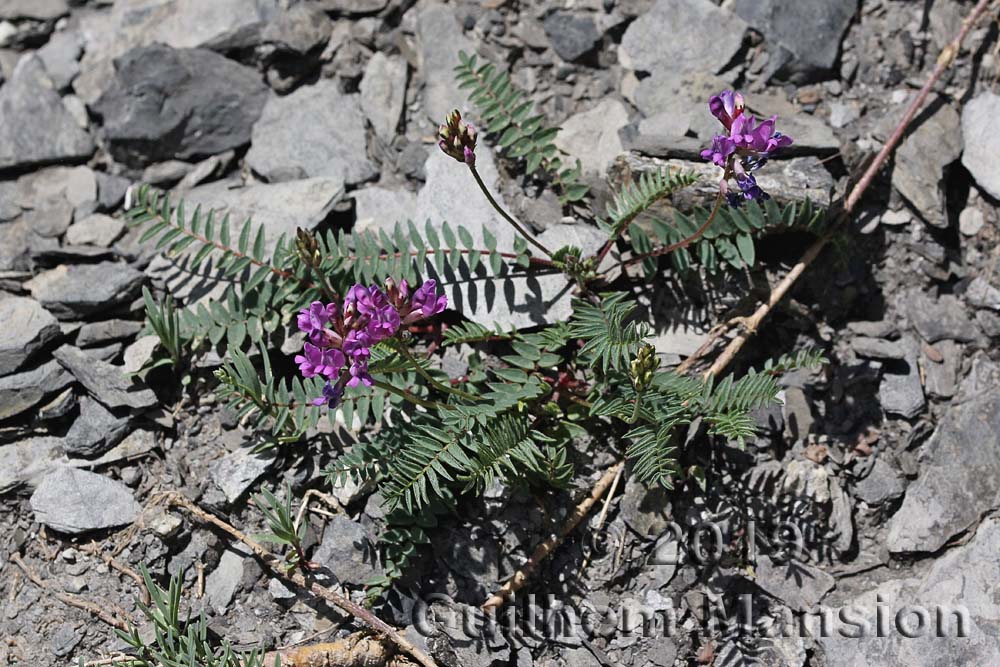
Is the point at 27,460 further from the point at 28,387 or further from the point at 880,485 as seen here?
the point at 880,485

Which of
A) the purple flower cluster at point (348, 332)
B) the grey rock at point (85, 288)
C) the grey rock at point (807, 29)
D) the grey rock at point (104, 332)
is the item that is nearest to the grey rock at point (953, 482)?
the grey rock at point (807, 29)

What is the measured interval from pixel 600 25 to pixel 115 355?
3230 mm

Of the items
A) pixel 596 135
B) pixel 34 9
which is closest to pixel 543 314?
pixel 596 135

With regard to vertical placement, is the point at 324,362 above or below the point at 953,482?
above

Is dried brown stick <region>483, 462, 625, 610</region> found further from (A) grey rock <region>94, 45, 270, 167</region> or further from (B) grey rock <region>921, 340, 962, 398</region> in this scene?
(A) grey rock <region>94, 45, 270, 167</region>

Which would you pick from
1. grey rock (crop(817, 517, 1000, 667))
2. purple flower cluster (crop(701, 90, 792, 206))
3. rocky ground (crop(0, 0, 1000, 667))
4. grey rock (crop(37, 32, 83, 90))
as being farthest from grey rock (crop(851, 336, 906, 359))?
grey rock (crop(37, 32, 83, 90))

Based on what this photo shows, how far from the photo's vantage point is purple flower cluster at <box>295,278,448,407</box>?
11.6ft

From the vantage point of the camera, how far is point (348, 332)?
11.7 feet

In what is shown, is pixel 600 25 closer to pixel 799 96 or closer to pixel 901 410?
pixel 799 96

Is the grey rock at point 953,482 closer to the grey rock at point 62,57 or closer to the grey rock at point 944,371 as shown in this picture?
the grey rock at point 944,371

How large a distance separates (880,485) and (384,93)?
343 centimetres

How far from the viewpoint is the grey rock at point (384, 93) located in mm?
5489

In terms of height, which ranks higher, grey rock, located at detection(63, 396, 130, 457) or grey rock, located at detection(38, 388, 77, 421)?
grey rock, located at detection(38, 388, 77, 421)

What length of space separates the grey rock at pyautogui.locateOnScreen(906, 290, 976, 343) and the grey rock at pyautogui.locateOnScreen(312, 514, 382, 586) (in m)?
2.90
